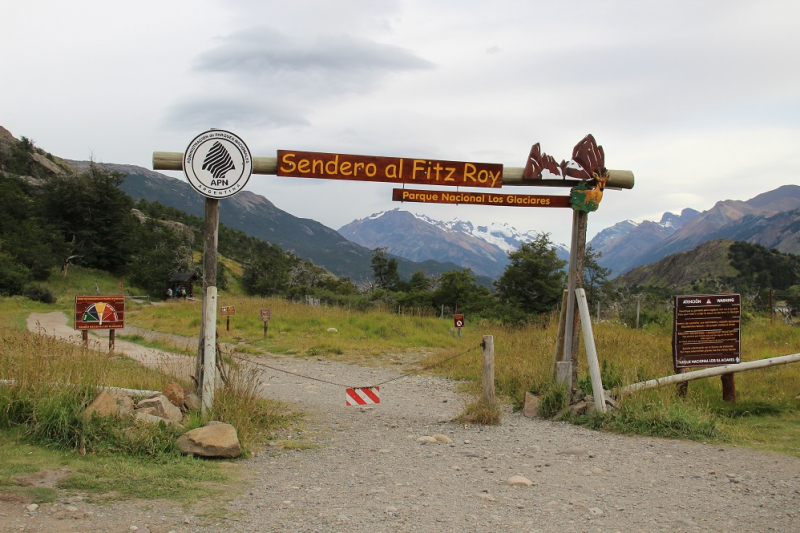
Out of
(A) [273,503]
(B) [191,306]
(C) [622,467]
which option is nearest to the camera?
(A) [273,503]

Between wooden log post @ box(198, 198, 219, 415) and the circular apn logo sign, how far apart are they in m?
0.22

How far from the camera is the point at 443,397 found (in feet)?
35.3

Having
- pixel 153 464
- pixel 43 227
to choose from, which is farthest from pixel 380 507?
pixel 43 227

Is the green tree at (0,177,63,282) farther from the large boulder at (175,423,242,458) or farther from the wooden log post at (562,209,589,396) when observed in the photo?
the wooden log post at (562,209,589,396)

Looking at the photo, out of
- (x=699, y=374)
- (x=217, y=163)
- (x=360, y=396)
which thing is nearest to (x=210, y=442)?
(x=360, y=396)

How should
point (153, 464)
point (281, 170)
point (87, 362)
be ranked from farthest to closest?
Result: 1. point (281, 170)
2. point (87, 362)
3. point (153, 464)

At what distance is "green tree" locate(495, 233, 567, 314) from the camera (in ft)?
80.0

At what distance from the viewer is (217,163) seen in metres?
7.51

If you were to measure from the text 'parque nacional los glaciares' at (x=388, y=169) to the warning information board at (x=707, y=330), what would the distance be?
11.7 feet

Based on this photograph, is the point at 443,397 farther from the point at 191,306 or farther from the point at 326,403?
the point at 191,306

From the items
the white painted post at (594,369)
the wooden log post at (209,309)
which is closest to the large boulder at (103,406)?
the wooden log post at (209,309)

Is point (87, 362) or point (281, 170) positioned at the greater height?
point (281, 170)

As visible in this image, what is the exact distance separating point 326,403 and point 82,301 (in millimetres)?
6034

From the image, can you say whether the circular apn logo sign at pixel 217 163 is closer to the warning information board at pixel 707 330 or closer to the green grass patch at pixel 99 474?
the green grass patch at pixel 99 474
